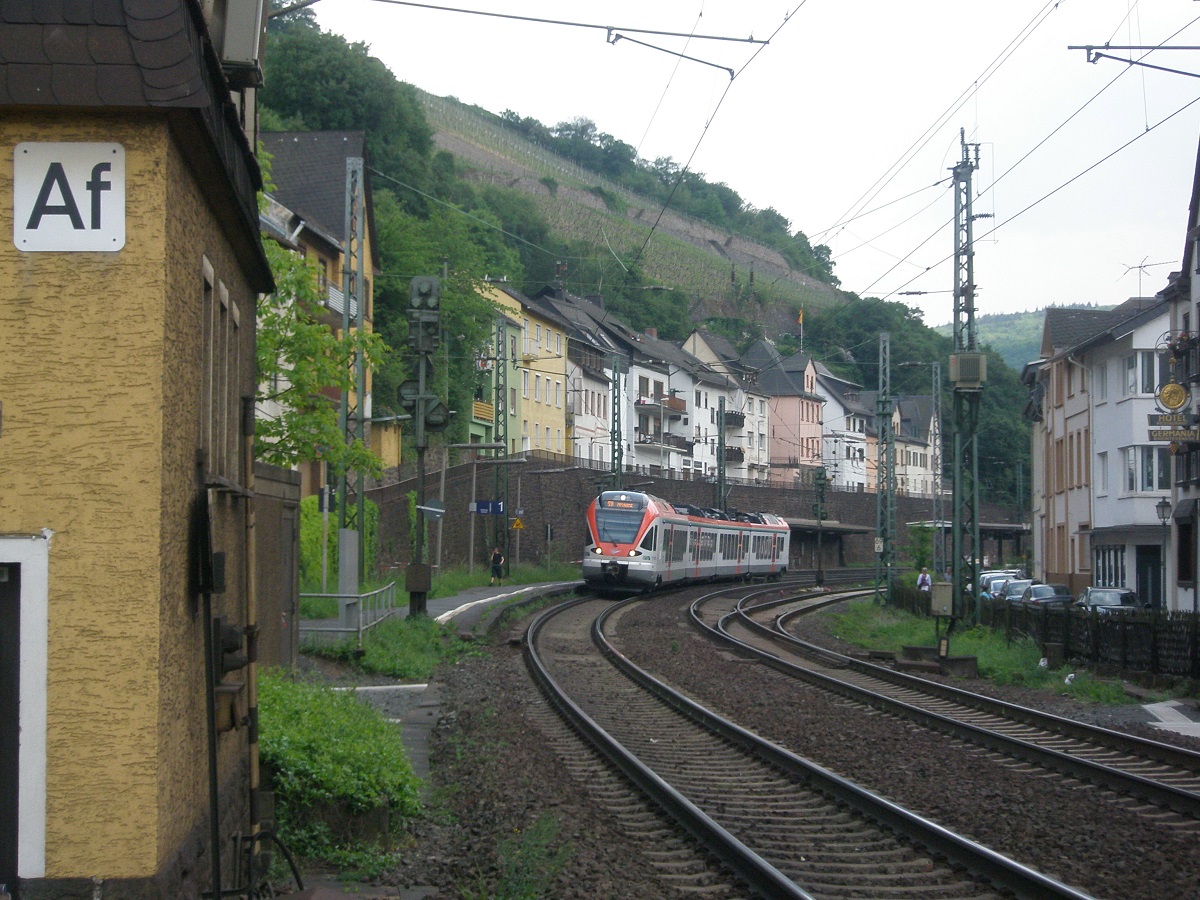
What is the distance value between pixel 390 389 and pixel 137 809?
4818 cm

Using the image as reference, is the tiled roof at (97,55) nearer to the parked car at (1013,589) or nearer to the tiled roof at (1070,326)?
the parked car at (1013,589)

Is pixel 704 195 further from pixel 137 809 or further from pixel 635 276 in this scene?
pixel 137 809

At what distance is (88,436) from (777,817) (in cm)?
633

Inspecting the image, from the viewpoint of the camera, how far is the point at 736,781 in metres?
11.8

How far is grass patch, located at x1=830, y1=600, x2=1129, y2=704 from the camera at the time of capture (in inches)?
791

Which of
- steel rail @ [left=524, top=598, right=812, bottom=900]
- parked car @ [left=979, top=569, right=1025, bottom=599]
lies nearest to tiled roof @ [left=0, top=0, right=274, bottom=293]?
steel rail @ [left=524, top=598, right=812, bottom=900]

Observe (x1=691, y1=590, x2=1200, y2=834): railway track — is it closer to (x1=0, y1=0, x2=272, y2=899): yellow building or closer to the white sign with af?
(x1=0, y1=0, x2=272, y2=899): yellow building

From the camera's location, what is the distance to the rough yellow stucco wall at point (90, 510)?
555 cm

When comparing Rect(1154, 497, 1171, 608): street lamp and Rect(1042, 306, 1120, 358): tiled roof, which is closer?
Rect(1154, 497, 1171, 608): street lamp

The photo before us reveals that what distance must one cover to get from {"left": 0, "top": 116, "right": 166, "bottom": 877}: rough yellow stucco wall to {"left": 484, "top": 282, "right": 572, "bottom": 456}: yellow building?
212 ft

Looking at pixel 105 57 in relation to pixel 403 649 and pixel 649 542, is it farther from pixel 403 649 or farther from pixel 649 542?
pixel 649 542

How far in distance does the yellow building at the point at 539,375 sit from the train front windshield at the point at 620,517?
96.8 feet

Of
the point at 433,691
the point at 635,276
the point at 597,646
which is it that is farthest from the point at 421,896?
the point at 635,276

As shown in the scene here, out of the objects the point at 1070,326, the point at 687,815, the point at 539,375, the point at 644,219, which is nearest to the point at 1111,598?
the point at 1070,326
